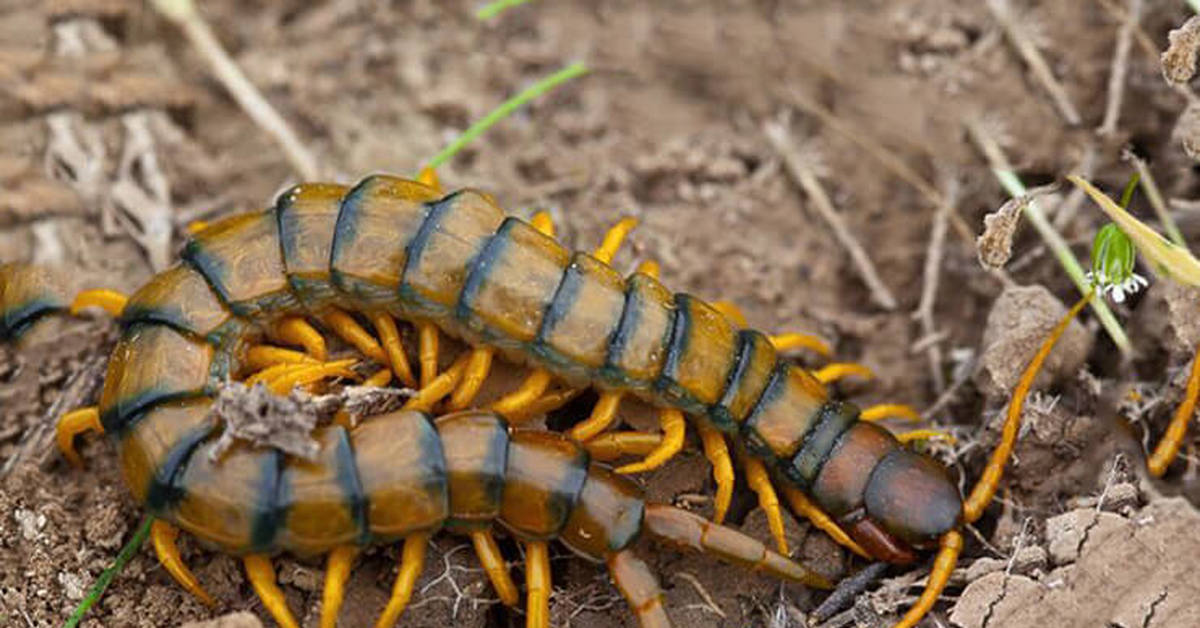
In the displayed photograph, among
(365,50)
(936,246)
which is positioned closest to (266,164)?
(365,50)

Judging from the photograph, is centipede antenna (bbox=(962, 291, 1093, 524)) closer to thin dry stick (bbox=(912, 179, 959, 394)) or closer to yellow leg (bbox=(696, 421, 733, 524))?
thin dry stick (bbox=(912, 179, 959, 394))

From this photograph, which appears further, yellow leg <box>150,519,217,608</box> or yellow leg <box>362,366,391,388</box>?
yellow leg <box>362,366,391,388</box>

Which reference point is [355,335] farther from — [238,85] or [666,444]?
[238,85]

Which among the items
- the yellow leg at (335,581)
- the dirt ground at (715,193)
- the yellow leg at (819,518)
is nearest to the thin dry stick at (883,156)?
the dirt ground at (715,193)

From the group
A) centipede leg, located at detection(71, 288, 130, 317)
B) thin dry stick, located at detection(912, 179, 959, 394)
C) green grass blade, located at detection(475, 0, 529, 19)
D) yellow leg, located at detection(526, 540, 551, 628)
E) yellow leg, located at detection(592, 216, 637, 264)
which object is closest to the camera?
yellow leg, located at detection(526, 540, 551, 628)

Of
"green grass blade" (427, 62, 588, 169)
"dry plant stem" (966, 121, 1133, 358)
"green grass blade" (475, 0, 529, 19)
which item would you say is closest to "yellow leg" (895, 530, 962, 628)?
"dry plant stem" (966, 121, 1133, 358)

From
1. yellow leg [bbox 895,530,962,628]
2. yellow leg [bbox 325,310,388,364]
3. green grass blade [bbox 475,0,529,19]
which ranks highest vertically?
green grass blade [bbox 475,0,529,19]

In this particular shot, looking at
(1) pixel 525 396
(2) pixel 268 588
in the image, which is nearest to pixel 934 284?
(1) pixel 525 396
